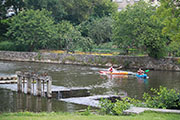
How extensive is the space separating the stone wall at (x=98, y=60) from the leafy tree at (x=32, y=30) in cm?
253

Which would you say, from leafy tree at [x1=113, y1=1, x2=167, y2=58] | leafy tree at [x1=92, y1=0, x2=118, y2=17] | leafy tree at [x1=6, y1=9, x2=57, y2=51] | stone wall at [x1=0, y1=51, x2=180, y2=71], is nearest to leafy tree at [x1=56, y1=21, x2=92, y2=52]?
leafy tree at [x1=6, y1=9, x2=57, y2=51]

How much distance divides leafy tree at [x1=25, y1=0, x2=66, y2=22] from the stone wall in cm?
1526

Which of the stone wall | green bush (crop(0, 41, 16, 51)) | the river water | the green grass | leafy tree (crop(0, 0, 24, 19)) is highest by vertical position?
leafy tree (crop(0, 0, 24, 19))

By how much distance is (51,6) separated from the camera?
80.2 metres

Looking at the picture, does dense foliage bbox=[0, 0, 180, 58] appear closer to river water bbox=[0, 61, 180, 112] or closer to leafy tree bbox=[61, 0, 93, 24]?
leafy tree bbox=[61, 0, 93, 24]

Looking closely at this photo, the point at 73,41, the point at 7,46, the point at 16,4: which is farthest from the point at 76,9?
the point at 7,46

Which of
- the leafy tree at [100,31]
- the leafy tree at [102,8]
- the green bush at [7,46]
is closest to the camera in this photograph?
the green bush at [7,46]

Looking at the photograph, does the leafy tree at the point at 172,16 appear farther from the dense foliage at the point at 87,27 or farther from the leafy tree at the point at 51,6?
the leafy tree at the point at 51,6

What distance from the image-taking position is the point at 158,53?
5259 centimetres

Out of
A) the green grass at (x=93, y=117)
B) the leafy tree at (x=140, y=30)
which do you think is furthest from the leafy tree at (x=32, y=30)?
the green grass at (x=93, y=117)

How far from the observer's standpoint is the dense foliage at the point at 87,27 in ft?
168

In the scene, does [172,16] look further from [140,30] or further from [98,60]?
[98,60]

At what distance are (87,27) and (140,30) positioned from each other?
1086 inches

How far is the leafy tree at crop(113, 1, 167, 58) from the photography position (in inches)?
2014
